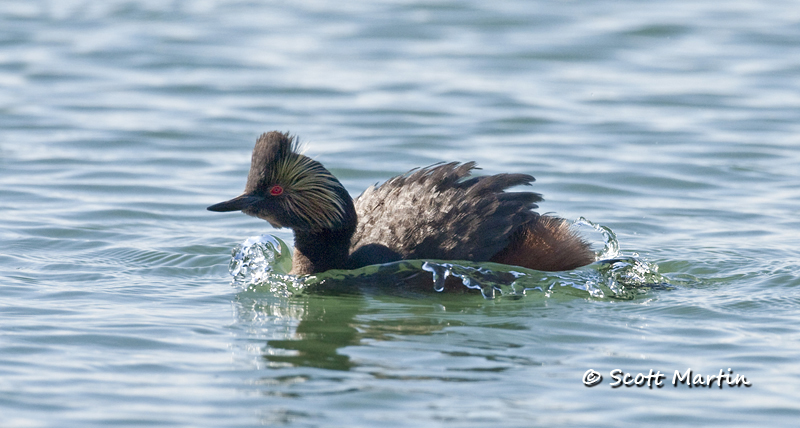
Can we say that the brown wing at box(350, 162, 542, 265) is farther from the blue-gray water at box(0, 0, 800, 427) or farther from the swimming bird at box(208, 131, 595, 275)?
the blue-gray water at box(0, 0, 800, 427)

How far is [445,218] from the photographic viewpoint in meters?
7.96

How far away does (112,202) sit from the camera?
1105 centimetres

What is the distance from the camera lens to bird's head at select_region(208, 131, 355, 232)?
809 cm

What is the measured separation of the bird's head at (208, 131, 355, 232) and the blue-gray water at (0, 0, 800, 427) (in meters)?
0.66

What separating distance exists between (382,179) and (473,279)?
162 inches

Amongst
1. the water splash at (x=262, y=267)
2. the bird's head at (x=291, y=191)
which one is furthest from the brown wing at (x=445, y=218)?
the water splash at (x=262, y=267)

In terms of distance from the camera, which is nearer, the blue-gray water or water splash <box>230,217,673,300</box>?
the blue-gray water

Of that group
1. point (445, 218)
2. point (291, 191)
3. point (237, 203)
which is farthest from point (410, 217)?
point (237, 203)

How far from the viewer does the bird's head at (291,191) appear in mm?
8086

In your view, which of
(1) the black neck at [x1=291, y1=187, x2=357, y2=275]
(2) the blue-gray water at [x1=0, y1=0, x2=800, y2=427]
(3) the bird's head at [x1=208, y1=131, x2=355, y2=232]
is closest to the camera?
(2) the blue-gray water at [x1=0, y1=0, x2=800, y2=427]

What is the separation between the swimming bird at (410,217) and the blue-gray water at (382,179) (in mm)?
326

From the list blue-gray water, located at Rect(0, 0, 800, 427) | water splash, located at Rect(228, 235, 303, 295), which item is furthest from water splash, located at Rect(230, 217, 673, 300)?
blue-gray water, located at Rect(0, 0, 800, 427)

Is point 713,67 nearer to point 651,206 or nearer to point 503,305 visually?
point 651,206

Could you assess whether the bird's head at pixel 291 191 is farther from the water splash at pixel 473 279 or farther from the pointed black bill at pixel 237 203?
the water splash at pixel 473 279
